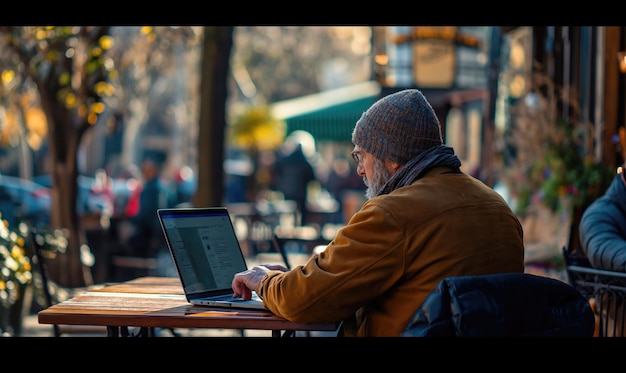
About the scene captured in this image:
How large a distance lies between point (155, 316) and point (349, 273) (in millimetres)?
738

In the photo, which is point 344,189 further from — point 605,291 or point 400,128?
point 400,128

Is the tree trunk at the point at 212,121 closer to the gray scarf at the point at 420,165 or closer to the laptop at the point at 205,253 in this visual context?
the laptop at the point at 205,253

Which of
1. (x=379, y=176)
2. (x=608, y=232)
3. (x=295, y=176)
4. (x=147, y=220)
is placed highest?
(x=379, y=176)

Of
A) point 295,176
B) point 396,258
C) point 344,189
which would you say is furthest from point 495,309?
point 344,189

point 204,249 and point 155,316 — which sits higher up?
point 204,249

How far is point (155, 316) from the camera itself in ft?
11.3

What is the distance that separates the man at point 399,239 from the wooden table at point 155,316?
0.07 meters

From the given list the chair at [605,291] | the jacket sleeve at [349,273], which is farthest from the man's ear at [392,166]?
the chair at [605,291]

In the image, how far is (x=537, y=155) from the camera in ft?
32.4

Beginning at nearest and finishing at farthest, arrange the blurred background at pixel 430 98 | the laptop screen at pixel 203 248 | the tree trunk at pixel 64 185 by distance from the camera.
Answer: the laptop screen at pixel 203 248 < the blurred background at pixel 430 98 < the tree trunk at pixel 64 185

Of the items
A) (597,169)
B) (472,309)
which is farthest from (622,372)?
(597,169)

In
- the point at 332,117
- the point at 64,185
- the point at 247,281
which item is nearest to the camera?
the point at 247,281

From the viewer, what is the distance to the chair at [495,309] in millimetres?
3006
